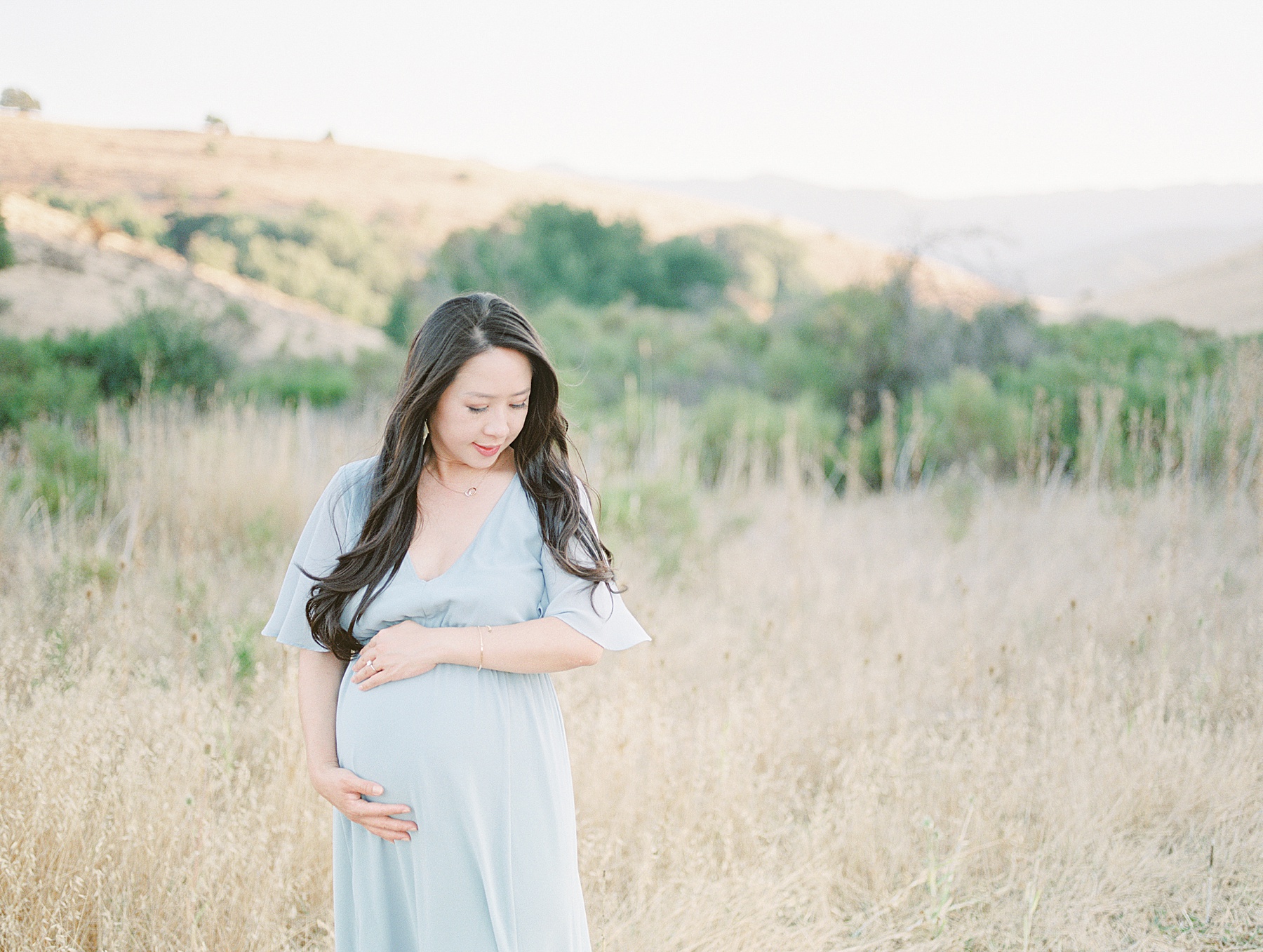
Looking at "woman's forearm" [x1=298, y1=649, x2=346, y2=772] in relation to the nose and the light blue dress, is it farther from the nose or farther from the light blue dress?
the nose

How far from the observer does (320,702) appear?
1.81m

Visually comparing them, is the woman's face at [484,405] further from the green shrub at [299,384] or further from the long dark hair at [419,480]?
the green shrub at [299,384]

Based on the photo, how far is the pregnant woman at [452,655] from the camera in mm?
1659

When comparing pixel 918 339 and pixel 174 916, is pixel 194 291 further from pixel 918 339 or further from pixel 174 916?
pixel 174 916

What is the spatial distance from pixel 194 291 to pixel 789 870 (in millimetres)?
17781

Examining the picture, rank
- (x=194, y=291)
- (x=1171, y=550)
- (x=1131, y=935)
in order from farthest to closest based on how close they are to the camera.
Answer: (x=194, y=291) → (x=1171, y=550) → (x=1131, y=935)

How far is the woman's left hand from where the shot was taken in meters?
1.65

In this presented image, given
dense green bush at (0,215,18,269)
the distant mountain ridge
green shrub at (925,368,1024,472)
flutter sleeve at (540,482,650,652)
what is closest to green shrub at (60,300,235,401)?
dense green bush at (0,215,18,269)

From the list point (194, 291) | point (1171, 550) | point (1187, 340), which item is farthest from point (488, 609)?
point (194, 291)

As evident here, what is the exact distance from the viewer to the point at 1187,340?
1114cm

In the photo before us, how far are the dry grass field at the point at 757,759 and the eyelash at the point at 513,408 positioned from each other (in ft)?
4.47

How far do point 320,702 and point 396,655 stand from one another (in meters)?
0.29

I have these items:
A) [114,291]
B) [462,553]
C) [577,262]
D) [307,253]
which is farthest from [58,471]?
[307,253]

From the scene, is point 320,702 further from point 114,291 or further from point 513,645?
point 114,291
